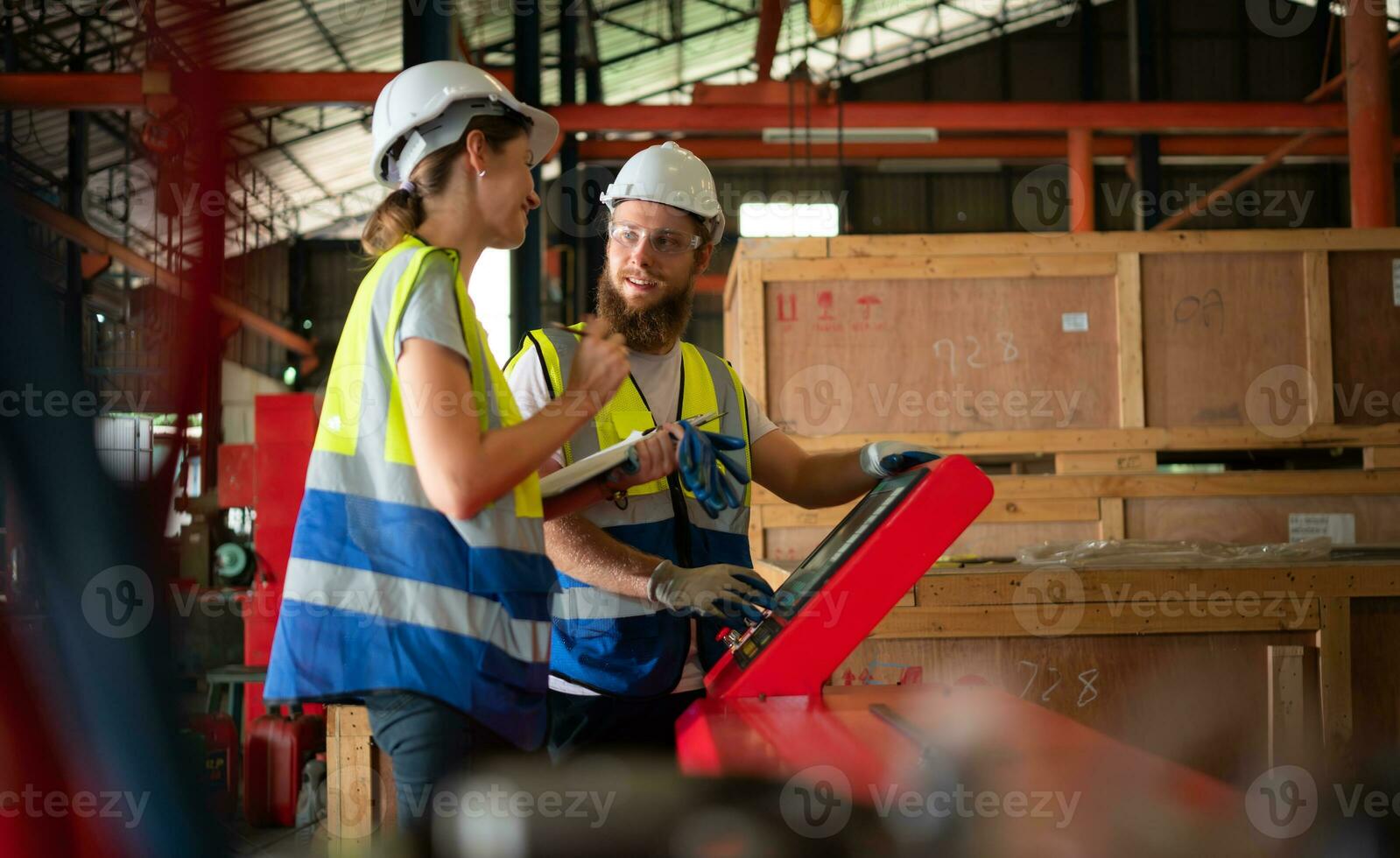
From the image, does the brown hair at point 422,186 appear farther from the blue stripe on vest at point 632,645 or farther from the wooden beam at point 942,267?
the wooden beam at point 942,267

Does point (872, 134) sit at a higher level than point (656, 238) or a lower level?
higher

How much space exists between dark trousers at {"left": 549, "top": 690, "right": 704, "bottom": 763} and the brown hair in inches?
39.8

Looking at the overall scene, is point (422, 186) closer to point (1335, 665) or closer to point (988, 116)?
point (1335, 665)

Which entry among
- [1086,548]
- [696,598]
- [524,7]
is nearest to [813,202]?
[524,7]

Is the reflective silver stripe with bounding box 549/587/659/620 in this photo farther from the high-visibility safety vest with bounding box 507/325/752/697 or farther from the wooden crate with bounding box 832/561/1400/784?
the wooden crate with bounding box 832/561/1400/784

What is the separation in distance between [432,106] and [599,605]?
102 cm

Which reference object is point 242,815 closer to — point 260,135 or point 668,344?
point 668,344

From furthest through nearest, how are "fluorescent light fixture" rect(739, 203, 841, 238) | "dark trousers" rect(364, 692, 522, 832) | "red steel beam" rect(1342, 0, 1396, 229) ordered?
"fluorescent light fixture" rect(739, 203, 841, 238), "red steel beam" rect(1342, 0, 1396, 229), "dark trousers" rect(364, 692, 522, 832)

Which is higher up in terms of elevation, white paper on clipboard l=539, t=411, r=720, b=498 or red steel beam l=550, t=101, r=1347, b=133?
red steel beam l=550, t=101, r=1347, b=133

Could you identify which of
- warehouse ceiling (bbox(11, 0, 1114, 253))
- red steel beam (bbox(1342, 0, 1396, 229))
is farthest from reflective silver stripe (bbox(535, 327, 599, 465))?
warehouse ceiling (bbox(11, 0, 1114, 253))

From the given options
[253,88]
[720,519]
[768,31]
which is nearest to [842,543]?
[720,519]

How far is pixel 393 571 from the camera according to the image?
1487 millimetres

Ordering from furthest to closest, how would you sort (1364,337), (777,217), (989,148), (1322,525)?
1. (777,217)
2. (989,148)
3. (1364,337)
4. (1322,525)

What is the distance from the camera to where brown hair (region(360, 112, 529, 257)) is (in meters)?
1.70
